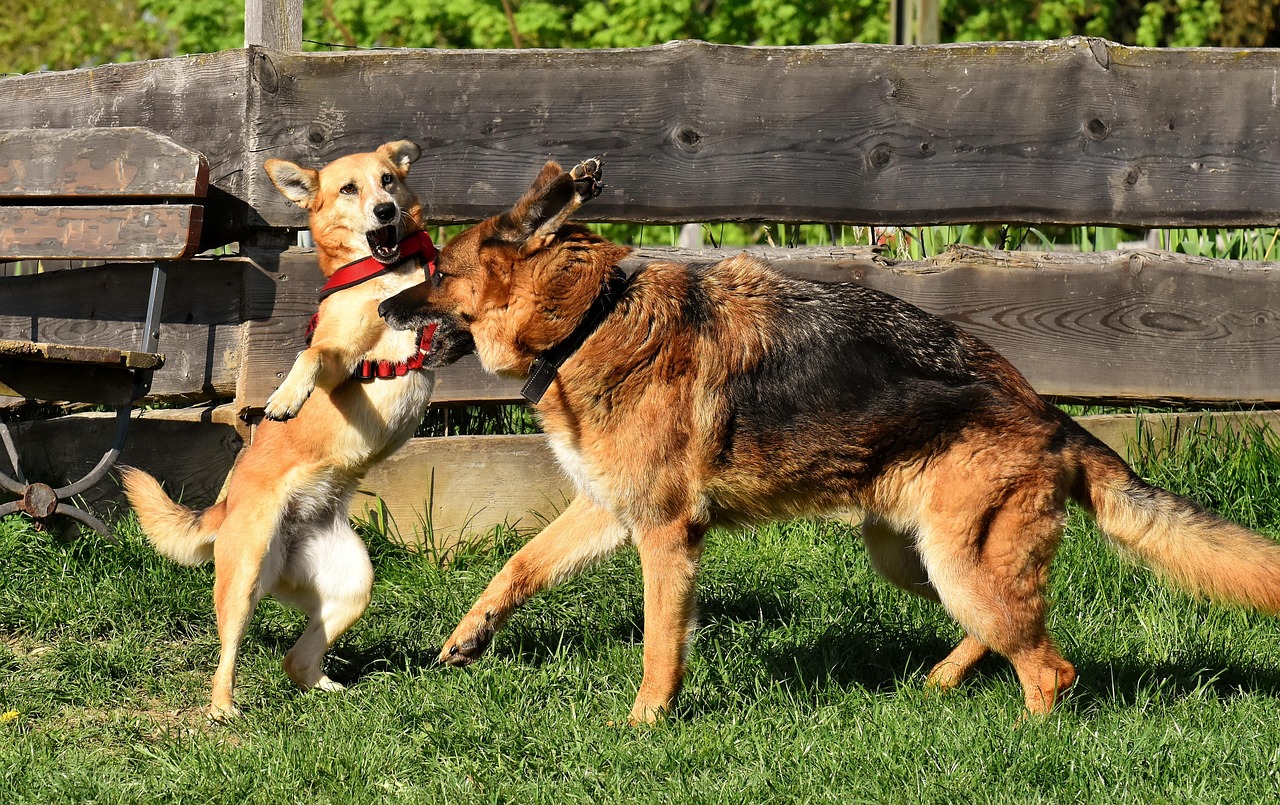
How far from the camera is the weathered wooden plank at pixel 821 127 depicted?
17.8ft

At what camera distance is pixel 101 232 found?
521 centimetres

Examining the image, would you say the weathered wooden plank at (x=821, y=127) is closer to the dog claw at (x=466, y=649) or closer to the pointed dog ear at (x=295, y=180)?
the pointed dog ear at (x=295, y=180)

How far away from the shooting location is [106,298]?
556cm

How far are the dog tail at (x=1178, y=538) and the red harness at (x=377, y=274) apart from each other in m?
2.61

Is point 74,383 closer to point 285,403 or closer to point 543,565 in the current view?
point 285,403

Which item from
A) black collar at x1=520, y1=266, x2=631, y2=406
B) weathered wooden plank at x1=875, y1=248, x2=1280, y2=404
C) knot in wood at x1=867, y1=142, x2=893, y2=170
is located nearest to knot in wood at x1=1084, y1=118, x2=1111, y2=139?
weathered wooden plank at x1=875, y1=248, x2=1280, y2=404

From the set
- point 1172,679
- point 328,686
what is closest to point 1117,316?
point 1172,679

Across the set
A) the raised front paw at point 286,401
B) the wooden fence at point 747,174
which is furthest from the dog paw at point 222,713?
the wooden fence at point 747,174

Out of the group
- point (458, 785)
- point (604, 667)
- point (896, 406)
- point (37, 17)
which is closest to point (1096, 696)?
point (896, 406)

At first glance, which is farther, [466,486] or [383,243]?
[466,486]

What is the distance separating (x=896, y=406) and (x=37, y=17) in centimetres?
1643

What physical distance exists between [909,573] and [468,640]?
1.70 m

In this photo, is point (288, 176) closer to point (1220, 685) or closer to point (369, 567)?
point (369, 567)

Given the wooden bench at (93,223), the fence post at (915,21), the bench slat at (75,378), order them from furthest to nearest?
the fence post at (915,21)
the wooden bench at (93,223)
the bench slat at (75,378)
